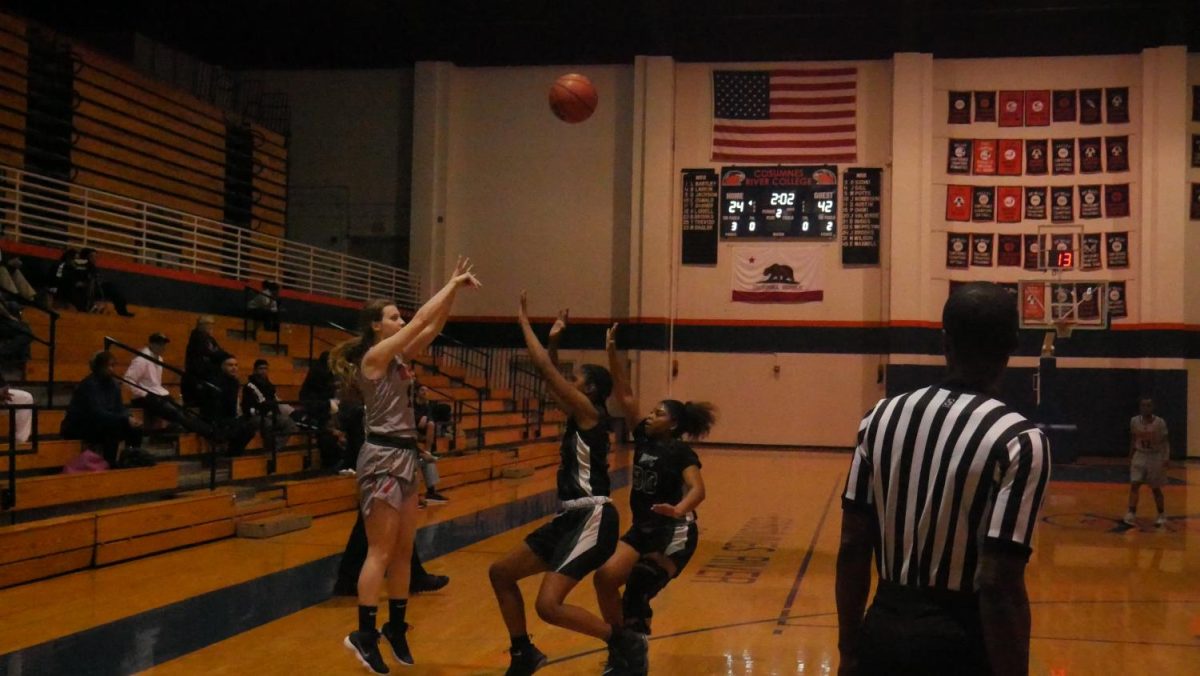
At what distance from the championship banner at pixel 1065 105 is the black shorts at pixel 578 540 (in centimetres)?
2071

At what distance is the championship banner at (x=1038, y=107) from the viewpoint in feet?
75.8

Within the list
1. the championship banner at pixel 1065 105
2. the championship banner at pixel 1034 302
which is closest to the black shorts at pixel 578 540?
the championship banner at pixel 1034 302

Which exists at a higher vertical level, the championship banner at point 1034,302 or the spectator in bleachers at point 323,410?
the championship banner at point 1034,302

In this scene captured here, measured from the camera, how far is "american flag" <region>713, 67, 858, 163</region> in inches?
929

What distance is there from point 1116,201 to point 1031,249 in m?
1.87

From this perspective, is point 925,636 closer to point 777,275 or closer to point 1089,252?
point 777,275

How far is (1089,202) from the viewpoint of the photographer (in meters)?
22.9

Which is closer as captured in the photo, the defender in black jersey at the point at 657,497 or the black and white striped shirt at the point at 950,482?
the black and white striped shirt at the point at 950,482

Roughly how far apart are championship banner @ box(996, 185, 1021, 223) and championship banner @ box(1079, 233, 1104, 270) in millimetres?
1327

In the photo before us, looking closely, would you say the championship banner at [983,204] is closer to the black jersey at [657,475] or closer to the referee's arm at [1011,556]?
the black jersey at [657,475]

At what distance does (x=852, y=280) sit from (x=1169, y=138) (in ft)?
21.8

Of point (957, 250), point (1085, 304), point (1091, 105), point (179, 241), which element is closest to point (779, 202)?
point (957, 250)

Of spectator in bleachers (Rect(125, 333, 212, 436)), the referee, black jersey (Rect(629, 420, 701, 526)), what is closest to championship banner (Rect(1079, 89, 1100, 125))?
spectator in bleachers (Rect(125, 333, 212, 436))

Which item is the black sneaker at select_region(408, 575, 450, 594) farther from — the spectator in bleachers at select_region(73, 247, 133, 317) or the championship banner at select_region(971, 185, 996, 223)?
the championship banner at select_region(971, 185, 996, 223)
